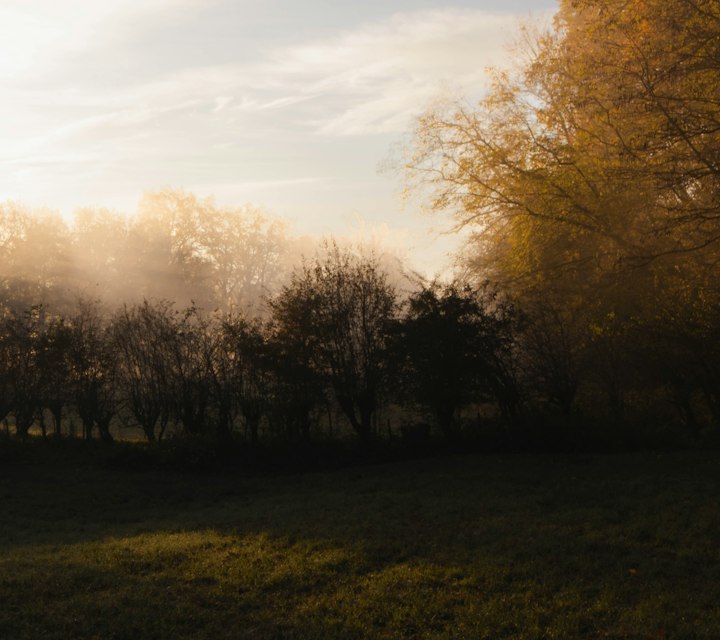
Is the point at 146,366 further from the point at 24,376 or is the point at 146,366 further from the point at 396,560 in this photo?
the point at 396,560

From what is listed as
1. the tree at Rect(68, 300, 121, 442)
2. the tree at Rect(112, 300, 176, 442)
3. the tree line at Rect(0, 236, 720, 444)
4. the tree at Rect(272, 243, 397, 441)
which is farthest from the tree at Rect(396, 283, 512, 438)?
the tree at Rect(68, 300, 121, 442)

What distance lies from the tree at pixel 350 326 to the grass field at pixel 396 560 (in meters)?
5.51

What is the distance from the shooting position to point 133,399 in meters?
23.9

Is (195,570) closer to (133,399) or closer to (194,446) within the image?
(194,446)

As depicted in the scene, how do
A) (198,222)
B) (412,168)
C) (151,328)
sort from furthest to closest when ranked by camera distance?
(198,222)
(151,328)
(412,168)

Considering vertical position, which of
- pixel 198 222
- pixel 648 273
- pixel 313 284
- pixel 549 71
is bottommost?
pixel 648 273

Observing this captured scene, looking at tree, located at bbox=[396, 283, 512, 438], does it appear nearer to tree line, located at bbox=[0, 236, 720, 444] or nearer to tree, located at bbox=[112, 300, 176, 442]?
tree line, located at bbox=[0, 236, 720, 444]

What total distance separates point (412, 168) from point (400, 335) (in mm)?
5043

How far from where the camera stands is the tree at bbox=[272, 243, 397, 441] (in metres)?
21.5

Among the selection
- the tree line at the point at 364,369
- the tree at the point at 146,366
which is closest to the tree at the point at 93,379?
the tree line at the point at 364,369

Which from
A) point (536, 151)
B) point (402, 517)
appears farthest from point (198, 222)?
point (402, 517)

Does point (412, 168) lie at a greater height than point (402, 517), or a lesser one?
greater

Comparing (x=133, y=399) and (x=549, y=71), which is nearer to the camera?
(x=549, y=71)

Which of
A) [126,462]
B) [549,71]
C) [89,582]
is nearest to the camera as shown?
[89,582]
